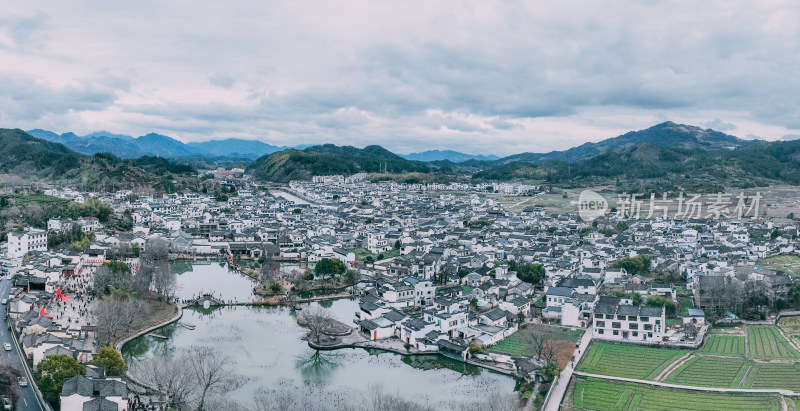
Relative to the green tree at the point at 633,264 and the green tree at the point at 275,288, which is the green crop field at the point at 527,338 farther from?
the green tree at the point at 275,288

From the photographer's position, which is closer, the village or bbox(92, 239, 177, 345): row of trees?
the village

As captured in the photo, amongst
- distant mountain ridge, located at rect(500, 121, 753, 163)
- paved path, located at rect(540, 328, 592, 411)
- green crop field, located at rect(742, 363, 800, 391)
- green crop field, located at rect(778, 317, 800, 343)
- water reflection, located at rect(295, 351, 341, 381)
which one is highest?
distant mountain ridge, located at rect(500, 121, 753, 163)

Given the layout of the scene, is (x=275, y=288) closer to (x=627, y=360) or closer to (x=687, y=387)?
(x=627, y=360)

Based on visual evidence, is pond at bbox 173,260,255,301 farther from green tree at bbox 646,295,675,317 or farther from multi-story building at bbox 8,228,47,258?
green tree at bbox 646,295,675,317

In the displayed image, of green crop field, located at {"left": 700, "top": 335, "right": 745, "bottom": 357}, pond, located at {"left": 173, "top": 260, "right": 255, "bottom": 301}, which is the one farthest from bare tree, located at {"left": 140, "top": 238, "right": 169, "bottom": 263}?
green crop field, located at {"left": 700, "top": 335, "right": 745, "bottom": 357}

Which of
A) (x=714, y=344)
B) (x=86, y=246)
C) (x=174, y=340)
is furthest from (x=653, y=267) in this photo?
(x=86, y=246)

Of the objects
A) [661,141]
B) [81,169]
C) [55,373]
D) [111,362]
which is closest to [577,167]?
[661,141]
